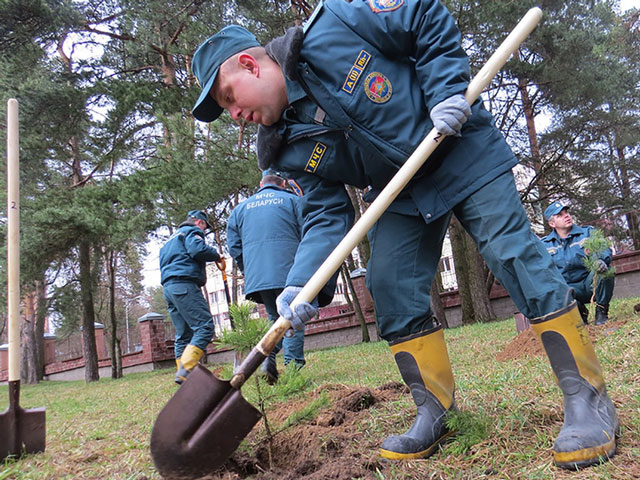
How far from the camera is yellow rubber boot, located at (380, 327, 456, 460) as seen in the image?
1926mm

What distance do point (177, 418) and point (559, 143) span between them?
49.3 ft

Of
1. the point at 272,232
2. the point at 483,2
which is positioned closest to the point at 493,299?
the point at 483,2

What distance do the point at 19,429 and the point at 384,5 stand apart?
111 inches

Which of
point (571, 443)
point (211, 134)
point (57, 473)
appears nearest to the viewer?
point (571, 443)

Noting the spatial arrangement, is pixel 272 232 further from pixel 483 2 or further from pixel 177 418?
pixel 483 2

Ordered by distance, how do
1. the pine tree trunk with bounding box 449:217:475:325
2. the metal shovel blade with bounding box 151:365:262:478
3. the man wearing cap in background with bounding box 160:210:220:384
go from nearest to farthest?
the metal shovel blade with bounding box 151:365:262:478 < the man wearing cap in background with bounding box 160:210:220:384 < the pine tree trunk with bounding box 449:217:475:325

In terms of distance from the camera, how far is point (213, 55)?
2.10m

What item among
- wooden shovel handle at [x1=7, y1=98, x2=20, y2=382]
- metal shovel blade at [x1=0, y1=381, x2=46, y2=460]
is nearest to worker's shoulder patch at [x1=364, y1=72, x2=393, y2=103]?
wooden shovel handle at [x1=7, y1=98, x2=20, y2=382]

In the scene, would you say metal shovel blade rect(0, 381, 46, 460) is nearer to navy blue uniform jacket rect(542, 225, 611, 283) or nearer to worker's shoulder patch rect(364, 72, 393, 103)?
worker's shoulder patch rect(364, 72, 393, 103)

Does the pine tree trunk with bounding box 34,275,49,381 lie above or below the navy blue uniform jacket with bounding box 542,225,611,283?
above

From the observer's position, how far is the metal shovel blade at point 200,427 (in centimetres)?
164

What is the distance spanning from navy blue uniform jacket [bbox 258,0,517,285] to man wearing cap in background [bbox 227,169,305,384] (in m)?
2.48

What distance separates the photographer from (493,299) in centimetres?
1445

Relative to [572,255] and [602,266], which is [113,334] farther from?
[602,266]
